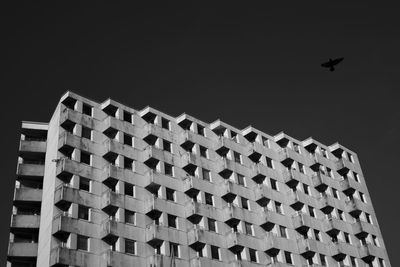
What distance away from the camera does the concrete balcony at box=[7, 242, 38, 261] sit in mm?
55156

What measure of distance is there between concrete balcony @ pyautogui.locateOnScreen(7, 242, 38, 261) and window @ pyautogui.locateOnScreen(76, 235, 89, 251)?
5.19 m

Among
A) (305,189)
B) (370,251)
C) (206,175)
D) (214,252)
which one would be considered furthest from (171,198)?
(370,251)

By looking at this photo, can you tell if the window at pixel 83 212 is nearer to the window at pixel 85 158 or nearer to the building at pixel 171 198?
the building at pixel 171 198

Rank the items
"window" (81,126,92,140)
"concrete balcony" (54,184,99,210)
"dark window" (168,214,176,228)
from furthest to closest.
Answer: "window" (81,126,92,140), "dark window" (168,214,176,228), "concrete balcony" (54,184,99,210)

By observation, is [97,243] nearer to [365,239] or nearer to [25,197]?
[25,197]

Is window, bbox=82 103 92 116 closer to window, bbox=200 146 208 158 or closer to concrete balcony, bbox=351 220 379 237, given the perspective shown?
window, bbox=200 146 208 158

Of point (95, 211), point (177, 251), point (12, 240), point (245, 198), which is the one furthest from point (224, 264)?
point (12, 240)

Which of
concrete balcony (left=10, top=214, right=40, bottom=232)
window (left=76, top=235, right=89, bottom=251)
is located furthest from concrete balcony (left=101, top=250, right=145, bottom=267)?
concrete balcony (left=10, top=214, right=40, bottom=232)

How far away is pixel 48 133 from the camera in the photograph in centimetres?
Result: 6512

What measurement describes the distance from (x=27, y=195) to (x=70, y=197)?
265 inches

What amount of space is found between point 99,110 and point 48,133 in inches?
244

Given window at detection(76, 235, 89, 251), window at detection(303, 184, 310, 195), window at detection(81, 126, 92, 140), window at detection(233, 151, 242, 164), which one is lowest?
window at detection(76, 235, 89, 251)

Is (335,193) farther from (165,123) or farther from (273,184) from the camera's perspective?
(165,123)

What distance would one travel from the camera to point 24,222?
190 ft
